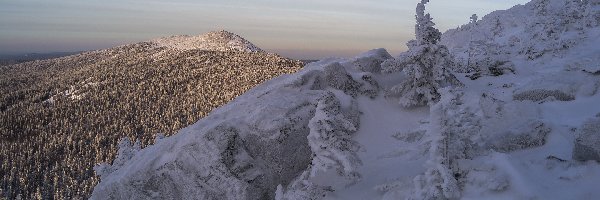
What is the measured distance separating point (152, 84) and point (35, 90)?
145 feet

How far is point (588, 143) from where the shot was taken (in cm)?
1166

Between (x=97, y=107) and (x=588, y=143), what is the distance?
11759cm

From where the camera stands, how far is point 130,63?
17362cm

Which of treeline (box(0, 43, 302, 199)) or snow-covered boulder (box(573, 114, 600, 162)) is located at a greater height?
snow-covered boulder (box(573, 114, 600, 162))

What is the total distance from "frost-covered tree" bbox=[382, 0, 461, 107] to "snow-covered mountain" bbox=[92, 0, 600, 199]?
6 cm

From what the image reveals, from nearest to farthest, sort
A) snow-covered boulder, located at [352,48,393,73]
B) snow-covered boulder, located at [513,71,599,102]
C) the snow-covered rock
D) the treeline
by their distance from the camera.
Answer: the snow-covered rock < snow-covered boulder, located at [513,71,599,102] < snow-covered boulder, located at [352,48,393,73] < the treeline

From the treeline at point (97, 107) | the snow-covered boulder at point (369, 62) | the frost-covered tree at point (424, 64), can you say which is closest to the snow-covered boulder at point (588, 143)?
the frost-covered tree at point (424, 64)

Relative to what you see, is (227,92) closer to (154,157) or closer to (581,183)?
(154,157)

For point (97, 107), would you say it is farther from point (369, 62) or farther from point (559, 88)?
point (559, 88)

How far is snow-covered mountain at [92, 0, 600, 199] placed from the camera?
11.3 m

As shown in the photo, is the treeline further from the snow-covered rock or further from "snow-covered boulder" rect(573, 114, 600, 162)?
"snow-covered boulder" rect(573, 114, 600, 162)

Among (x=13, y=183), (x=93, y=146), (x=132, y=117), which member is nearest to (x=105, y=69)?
(x=132, y=117)

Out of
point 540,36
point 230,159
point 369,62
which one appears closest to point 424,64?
point 369,62

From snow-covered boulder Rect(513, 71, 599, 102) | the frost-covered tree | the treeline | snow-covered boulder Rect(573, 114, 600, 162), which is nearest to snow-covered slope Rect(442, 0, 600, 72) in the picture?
snow-covered boulder Rect(513, 71, 599, 102)
